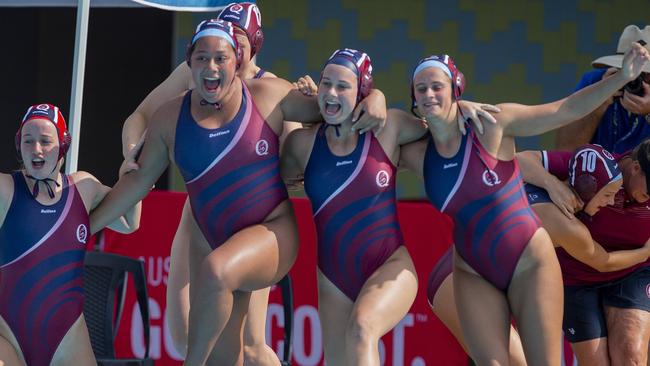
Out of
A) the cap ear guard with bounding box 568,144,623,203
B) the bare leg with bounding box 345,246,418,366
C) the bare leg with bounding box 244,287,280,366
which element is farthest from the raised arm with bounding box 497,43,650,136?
the bare leg with bounding box 244,287,280,366

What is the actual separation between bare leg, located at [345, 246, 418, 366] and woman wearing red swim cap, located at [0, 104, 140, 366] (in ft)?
4.72

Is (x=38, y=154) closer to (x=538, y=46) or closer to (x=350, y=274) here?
(x=350, y=274)

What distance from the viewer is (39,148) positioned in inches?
272

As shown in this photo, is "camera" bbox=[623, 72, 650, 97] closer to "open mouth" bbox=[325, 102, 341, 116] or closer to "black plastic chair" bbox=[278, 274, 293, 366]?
"open mouth" bbox=[325, 102, 341, 116]

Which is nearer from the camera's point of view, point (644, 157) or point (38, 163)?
point (38, 163)

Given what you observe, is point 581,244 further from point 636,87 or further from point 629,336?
point 636,87

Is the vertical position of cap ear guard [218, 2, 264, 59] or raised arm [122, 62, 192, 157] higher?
cap ear guard [218, 2, 264, 59]

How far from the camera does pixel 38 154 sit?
688 cm

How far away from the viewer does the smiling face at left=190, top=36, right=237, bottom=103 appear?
6.89m

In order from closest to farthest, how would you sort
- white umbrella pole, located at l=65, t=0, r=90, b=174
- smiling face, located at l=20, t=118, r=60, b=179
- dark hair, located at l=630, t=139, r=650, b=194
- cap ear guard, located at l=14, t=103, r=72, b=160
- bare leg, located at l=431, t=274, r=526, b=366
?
smiling face, located at l=20, t=118, r=60, b=179, cap ear guard, located at l=14, t=103, r=72, b=160, bare leg, located at l=431, t=274, r=526, b=366, dark hair, located at l=630, t=139, r=650, b=194, white umbrella pole, located at l=65, t=0, r=90, b=174

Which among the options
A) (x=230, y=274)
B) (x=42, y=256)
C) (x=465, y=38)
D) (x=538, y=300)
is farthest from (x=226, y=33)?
(x=465, y=38)

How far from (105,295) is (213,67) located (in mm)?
1671

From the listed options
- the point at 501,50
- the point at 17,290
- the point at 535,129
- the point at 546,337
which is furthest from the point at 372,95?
the point at 501,50

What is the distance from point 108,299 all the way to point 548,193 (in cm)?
263
